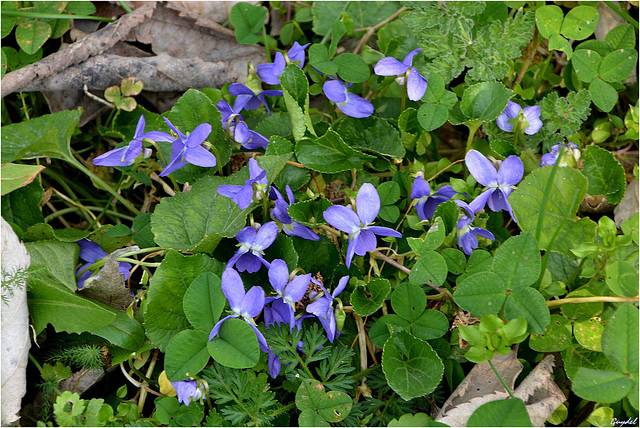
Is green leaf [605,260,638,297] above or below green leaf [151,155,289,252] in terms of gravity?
above

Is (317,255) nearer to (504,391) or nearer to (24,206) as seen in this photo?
(504,391)

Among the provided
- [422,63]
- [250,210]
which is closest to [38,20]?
[250,210]

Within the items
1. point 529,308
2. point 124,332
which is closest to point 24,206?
point 124,332

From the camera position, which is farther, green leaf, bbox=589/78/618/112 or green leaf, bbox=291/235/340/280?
green leaf, bbox=589/78/618/112

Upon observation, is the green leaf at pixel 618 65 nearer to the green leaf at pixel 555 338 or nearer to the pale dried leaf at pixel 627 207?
the pale dried leaf at pixel 627 207

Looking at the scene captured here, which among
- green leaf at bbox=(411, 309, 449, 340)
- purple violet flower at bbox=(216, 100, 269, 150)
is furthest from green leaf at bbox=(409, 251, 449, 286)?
purple violet flower at bbox=(216, 100, 269, 150)

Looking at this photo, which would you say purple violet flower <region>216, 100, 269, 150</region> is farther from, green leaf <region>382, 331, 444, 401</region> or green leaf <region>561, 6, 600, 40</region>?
green leaf <region>561, 6, 600, 40</region>

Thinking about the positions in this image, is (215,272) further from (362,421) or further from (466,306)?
(466,306)
